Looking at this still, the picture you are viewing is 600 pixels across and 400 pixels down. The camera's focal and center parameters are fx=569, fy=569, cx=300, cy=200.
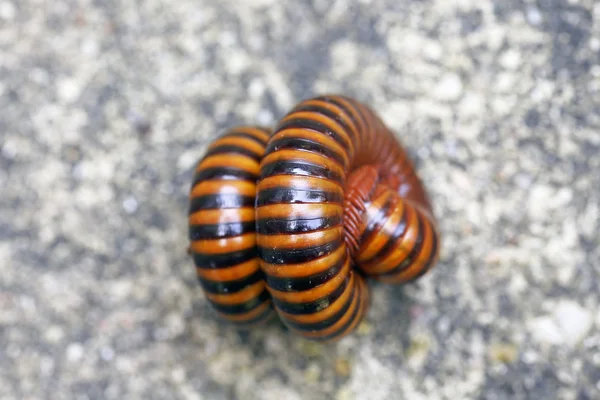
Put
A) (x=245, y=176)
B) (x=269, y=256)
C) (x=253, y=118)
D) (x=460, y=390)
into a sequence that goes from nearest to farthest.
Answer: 1. (x=269, y=256)
2. (x=245, y=176)
3. (x=460, y=390)
4. (x=253, y=118)

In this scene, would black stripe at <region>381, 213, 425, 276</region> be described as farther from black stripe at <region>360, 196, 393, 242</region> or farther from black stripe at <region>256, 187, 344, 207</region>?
black stripe at <region>256, 187, 344, 207</region>

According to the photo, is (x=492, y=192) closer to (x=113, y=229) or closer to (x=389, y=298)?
(x=389, y=298)

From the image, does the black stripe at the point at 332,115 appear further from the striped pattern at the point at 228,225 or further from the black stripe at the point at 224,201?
the black stripe at the point at 224,201

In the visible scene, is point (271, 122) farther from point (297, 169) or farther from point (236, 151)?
point (297, 169)

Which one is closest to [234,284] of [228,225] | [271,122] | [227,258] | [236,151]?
[227,258]

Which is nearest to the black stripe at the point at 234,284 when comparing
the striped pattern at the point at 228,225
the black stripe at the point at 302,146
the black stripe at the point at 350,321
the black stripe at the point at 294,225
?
the striped pattern at the point at 228,225

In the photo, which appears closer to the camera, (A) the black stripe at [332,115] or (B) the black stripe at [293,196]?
(B) the black stripe at [293,196]

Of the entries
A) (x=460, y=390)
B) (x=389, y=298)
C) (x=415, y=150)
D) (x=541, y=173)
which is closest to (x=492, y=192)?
(x=541, y=173)
